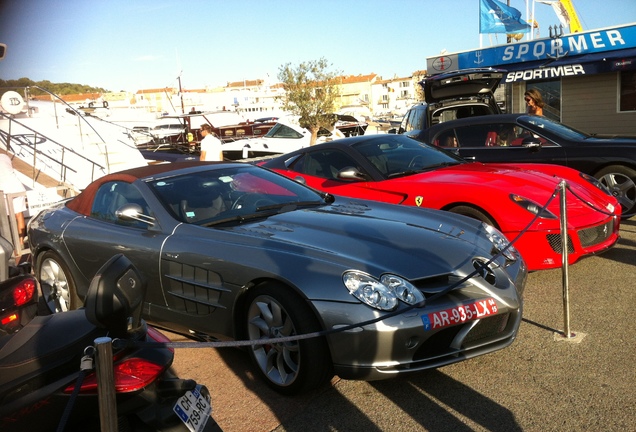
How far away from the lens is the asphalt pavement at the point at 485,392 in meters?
3.22

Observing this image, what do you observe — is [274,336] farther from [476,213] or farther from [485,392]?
[476,213]

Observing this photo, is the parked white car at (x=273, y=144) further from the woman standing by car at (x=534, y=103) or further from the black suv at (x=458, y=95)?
the woman standing by car at (x=534, y=103)

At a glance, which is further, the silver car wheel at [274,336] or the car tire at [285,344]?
Answer: the silver car wheel at [274,336]

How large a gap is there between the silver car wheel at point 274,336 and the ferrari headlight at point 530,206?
2.86 meters

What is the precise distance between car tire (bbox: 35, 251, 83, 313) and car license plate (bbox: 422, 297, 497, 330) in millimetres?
3213

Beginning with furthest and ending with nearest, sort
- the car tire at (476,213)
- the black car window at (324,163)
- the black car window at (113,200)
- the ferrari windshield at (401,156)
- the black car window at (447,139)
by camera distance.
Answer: the black car window at (447,139)
the black car window at (324,163)
the ferrari windshield at (401,156)
the car tire at (476,213)
the black car window at (113,200)

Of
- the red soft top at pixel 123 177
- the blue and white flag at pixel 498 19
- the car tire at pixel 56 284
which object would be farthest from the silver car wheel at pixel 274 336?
the blue and white flag at pixel 498 19

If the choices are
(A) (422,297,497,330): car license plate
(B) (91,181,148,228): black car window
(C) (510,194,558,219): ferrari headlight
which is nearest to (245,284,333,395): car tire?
(A) (422,297,497,330): car license plate

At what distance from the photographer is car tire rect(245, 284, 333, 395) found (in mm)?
3436

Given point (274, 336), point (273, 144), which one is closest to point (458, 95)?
point (274, 336)

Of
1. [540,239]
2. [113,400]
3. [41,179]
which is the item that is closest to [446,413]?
[113,400]

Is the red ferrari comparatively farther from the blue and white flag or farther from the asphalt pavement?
the blue and white flag

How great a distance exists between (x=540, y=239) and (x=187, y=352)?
3082 millimetres

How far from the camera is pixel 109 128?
1670cm
